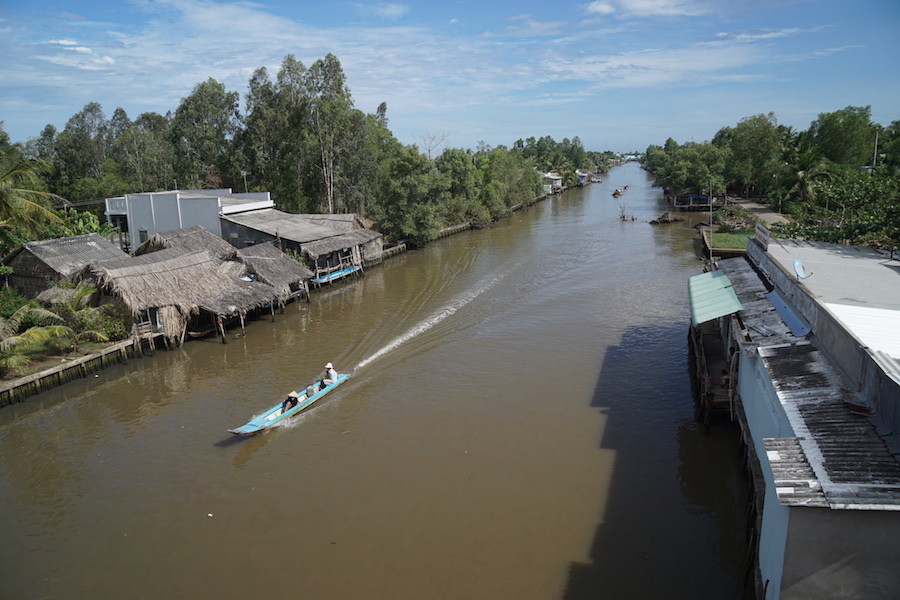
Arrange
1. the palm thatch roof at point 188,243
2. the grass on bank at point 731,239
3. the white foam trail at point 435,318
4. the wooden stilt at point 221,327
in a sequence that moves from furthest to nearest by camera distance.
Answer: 1. the grass on bank at point 731,239
2. the palm thatch roof at point 188,243
3. the wooden stilt at point 221,327
4. the white foam trail at point 435,318

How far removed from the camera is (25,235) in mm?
26219

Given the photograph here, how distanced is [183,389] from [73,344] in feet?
15.3

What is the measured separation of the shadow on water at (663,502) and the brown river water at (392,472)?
50 millimetres

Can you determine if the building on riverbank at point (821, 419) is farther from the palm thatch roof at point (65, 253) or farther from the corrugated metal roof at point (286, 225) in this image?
the palm thatch roof at point (65, 253)

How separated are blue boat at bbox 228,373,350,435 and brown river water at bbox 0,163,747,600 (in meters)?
0.35

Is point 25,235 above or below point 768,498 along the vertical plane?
above

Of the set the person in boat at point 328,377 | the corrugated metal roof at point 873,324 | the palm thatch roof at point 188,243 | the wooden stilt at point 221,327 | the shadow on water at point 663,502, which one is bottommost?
the shadow on water at point 663,502

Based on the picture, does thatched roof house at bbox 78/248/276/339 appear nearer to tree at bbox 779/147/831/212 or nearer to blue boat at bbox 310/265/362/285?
blue boat at bbox 310/265/362/285

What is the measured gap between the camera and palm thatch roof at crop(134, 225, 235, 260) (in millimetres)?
25516

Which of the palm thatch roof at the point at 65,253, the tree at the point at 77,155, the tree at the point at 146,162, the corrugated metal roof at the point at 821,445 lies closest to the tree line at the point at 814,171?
the corrugated metal roof at the point at 821,445

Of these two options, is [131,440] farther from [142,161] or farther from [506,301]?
[142,161]

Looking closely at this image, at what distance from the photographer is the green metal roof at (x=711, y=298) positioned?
15086 mm

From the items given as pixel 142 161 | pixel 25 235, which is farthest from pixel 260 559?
pixel 142 161

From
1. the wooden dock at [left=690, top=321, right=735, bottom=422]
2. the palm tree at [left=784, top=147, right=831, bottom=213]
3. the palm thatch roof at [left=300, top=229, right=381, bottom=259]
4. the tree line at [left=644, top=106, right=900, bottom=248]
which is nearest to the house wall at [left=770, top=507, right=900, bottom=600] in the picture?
the wooden dock at [left=690, top=321, right=735, bottom=422]
